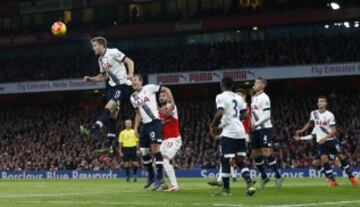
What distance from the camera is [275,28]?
175ft

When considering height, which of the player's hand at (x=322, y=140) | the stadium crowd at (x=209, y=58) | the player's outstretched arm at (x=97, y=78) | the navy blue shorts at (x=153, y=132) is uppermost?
the stadium crowd at (x=209, y=58)

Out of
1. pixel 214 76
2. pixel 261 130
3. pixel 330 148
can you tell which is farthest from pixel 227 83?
pixel 214 76

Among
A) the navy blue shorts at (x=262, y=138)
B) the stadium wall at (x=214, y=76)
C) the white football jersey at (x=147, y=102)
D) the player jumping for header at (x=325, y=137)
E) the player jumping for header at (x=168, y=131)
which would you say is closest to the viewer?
the white football jersey at (x=147, y=102)

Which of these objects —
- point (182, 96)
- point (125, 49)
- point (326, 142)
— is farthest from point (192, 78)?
point (326, 142)

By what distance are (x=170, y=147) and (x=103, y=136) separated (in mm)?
32258

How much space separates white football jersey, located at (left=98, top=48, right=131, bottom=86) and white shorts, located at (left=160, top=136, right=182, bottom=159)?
2005mm

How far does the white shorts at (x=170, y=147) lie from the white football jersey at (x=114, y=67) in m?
2.01

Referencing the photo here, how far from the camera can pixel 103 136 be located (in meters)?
51.9

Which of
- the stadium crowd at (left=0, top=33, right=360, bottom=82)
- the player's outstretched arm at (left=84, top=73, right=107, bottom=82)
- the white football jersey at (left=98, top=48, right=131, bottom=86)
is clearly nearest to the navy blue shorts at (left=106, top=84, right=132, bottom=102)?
the white football jersey at (left=98, top=48, right=131, bottom=86)

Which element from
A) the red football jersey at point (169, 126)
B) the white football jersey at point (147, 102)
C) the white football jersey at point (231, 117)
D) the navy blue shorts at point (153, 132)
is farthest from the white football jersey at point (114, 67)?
the white football jersey at point (231, 117)

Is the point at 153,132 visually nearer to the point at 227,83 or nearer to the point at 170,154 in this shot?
the point at 170,154

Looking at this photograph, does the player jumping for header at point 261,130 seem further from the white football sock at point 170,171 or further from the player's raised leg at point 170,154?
the white football sock at point 170,171

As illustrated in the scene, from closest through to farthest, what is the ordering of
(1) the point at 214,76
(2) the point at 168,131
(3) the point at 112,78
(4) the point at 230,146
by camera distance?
(4) the point at 230,146
(3) the point at 112,78
(2) the point at 168,131
(1) the point at 214,76

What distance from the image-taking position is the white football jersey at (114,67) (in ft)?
61.8
